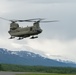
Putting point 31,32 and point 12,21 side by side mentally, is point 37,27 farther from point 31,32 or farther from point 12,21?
point 12,21

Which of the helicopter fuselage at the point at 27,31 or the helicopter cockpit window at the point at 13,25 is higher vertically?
the helicopter cockpit window at the point at 13,25

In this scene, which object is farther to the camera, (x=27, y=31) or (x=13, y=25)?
(x=13, y=25)

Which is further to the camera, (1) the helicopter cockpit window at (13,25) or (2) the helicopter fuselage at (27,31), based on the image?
(1) the helicopter cockpit window at (13,25)

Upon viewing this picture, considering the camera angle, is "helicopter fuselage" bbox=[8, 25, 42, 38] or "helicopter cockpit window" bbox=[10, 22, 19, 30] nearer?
"helicopter fuselage" bbox=[8, 25, 42, 38]

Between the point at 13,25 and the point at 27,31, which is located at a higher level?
the point at 13,25

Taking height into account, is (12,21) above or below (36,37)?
above

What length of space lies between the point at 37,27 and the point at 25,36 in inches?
144

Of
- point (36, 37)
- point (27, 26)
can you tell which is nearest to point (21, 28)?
point (27, 26)

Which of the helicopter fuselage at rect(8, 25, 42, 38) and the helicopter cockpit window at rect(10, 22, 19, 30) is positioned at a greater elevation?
the helicopter cockpit window at rect(10, 22, 19, 30)

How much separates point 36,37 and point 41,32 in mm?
4455

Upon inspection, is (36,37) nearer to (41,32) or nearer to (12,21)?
(41,32)

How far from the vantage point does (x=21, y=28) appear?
96.1 m

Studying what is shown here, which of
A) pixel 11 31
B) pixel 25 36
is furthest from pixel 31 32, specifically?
pixel 11 31

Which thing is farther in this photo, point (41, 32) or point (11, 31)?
point (11, 31)
